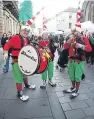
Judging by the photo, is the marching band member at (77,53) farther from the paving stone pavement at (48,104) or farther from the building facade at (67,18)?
the building facade at (67,18)

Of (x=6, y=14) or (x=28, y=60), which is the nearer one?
(x=28, y=60)

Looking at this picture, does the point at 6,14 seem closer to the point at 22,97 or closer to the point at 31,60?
the point at 22,97

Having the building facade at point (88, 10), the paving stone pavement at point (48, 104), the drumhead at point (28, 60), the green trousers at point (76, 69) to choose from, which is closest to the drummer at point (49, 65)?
the paving stone pavement at point (48, 104)

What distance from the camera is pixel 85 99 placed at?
16.6ft

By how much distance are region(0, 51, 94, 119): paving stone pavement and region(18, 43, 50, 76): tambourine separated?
76 centimetres

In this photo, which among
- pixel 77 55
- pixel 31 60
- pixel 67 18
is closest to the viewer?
pixel 31 60

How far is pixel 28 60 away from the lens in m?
4.61

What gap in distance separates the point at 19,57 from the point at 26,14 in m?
1.36

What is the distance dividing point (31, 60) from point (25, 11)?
1.61 meters

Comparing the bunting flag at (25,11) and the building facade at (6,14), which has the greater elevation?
the building facade at (6,14)

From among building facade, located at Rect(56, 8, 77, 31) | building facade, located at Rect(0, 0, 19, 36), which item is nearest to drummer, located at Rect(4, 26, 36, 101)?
building facade, located at Rect(0, 0, 19, 36)

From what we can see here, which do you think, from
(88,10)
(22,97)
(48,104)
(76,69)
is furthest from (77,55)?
(88,10)

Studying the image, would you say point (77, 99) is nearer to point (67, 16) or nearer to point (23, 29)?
point (23, 29)

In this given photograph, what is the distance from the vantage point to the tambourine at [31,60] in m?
4.43
